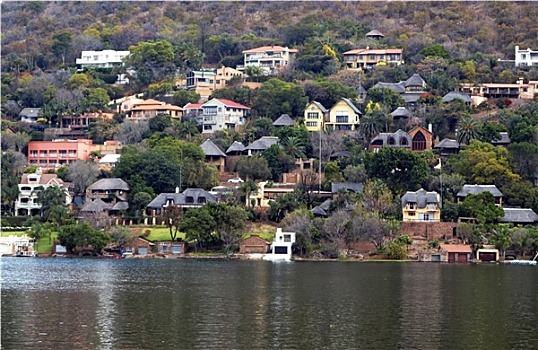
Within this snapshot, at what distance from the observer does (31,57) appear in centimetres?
16375

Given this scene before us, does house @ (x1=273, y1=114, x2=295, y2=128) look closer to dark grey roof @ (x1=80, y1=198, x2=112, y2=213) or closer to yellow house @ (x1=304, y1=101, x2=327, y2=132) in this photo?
yellow house @ (x1=304, y1=101, x2=327, y2=132)

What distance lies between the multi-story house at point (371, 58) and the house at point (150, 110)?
87.8 ft

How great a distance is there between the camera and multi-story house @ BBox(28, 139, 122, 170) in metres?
119

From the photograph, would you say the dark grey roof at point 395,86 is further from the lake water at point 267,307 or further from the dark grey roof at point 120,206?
the lake water at point 267,307

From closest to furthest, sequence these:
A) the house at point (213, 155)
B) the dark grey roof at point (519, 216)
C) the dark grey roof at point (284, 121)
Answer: the dark grey roof at point (519, 216) → the house at point (213, 155) → the dark grey roof at point (284, 121)

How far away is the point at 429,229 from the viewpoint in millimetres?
94938

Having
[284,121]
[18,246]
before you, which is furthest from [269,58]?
[18,246]

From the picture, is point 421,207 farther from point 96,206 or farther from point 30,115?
point 30,115

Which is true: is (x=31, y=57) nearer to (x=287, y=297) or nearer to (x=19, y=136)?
(x=19, y=136)

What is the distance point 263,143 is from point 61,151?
22.3m

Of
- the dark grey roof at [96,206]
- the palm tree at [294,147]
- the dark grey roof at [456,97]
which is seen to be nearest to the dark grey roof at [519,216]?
the palm tree at [294,147]

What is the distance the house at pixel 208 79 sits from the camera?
140 meters

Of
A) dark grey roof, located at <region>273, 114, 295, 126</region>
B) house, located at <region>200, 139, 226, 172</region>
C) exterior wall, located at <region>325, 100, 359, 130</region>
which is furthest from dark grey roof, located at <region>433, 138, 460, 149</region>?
house, located at <region>200, 139, 226, 172</region>

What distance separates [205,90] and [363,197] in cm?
4814
